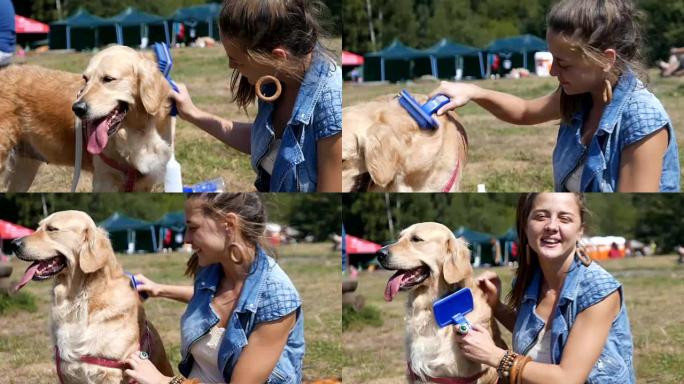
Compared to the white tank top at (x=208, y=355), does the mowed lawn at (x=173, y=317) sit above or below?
below

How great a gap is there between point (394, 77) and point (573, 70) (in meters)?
3.92

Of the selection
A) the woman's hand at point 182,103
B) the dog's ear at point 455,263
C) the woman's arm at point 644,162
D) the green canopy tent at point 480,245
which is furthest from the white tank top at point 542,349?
the woman's hand at point 182,103

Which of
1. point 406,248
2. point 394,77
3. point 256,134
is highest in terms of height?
point 256,134

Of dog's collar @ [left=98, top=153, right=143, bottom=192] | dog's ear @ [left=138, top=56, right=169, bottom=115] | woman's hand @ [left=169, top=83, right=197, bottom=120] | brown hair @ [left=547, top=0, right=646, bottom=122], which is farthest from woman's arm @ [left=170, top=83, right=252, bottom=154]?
brown hair @ [left=547, top=0, right=646, bottom=122]

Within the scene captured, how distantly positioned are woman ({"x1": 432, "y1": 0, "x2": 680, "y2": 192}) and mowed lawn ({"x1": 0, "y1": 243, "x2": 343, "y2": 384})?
5.38ft

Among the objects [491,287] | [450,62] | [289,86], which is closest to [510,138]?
[450,62]

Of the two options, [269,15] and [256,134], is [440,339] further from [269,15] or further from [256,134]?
[269,15]

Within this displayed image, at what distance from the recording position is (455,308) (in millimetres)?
3627

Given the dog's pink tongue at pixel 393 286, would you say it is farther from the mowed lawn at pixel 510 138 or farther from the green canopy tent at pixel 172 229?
the mowed lawn at pixel 510 138

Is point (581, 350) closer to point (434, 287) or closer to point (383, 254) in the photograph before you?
point (434, 287)

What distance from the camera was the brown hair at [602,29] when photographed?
11.7 ft

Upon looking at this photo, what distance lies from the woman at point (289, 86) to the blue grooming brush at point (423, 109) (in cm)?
40

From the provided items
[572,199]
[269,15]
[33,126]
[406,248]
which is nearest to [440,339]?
[406,248]

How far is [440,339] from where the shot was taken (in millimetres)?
3725
